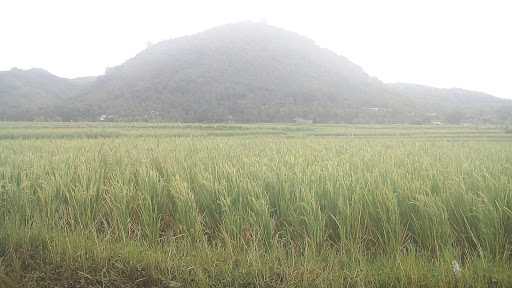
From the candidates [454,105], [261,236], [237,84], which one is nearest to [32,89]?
[237,84]

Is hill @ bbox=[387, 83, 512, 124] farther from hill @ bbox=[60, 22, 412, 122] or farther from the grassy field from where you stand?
the grassy field

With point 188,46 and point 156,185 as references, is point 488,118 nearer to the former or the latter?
point 156,185

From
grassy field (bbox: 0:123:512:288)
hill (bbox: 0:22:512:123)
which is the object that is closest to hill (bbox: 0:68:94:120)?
hill (bbox: 0:22:512:123)

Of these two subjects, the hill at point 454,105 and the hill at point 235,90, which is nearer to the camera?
the hill at point 235,90

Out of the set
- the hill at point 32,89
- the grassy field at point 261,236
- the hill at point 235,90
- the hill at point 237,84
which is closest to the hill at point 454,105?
the hill at point 235,90

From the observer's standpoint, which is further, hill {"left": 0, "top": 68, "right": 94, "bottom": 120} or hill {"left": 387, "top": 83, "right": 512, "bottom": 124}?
hill {"left": 0, "top": 68, "right": 94, "bottom": 120}

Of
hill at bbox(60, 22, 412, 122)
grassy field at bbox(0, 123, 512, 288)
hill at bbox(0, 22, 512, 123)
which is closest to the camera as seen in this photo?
grassy field at bbox(0, 123, 512, 288)

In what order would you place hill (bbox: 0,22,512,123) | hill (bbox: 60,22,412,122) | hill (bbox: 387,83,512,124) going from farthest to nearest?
hill (bbox: 60,22,412,122)
hill (bbox: 387,83,512,124)
hill (bbox: 0,22,512,123)

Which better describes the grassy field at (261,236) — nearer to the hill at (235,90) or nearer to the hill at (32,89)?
the hill at (235,90)

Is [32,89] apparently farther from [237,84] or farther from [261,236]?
[261,236]

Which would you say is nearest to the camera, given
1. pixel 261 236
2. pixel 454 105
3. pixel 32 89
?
pixel 261 236

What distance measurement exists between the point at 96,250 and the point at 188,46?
7614 centimetres

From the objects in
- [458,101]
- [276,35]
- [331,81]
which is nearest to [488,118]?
[331,81]

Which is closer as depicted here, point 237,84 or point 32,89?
point 237,84
